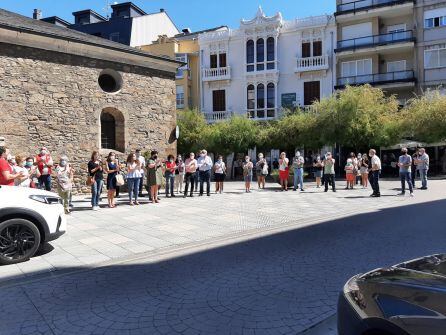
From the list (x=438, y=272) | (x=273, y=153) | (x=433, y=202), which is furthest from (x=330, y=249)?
(x=273, y=153)

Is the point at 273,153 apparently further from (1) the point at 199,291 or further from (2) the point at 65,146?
(1) the point at 199,291

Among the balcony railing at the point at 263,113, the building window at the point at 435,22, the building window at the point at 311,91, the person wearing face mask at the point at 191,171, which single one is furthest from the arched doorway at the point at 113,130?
the building window at the point at 435,22

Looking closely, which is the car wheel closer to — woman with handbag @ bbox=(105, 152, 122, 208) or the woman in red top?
woman with handbag @ bbox=(105, 152, 122, 208)

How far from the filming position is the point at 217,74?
124ft

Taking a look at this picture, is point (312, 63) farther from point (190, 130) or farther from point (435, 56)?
point (190, 130)

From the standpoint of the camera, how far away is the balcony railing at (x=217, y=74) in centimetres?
Answer: 3741

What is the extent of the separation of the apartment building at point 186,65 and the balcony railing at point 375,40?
43.6 feet

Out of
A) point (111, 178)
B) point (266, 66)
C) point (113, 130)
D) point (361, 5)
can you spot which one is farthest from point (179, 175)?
point (361, 5)

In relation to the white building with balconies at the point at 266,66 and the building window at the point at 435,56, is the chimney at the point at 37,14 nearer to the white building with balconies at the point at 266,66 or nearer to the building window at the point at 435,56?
the white building with balconies at the point at 266,66

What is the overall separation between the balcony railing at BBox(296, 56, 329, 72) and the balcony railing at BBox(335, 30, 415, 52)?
1.50 metres

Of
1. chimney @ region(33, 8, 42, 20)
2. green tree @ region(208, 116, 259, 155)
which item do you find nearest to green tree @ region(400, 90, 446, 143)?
green tree @ region(208, 116, 259, 155)

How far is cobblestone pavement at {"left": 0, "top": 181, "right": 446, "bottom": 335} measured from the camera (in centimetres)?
406

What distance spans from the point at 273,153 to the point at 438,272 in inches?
1251

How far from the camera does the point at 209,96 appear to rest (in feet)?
127
